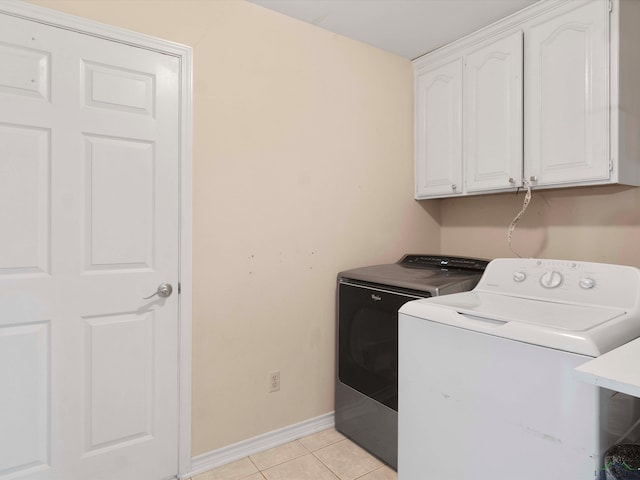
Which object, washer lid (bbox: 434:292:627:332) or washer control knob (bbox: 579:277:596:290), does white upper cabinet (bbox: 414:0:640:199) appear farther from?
washer lid (bbox: 434:292:627:332)

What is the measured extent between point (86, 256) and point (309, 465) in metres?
1.45

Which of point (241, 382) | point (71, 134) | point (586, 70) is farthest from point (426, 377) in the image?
point (71, 134)

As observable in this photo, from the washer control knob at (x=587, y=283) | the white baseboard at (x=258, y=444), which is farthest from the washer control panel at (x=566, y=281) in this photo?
the white baseboard at (x=258, y=444)

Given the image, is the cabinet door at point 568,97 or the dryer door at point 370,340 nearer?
the cabinet door at point 568,97

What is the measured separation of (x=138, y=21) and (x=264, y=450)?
218 cm

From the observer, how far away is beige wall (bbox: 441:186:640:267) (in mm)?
1971

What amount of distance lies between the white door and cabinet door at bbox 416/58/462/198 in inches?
62.2

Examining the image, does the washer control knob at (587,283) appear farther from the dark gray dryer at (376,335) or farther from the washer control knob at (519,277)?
the dark gray dryer at (376,335)

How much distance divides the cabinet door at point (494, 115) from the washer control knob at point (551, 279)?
2.14 feet

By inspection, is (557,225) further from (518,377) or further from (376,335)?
(518,377)

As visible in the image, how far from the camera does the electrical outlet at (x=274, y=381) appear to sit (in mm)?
2098

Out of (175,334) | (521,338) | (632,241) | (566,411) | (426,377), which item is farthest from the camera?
(632,241)

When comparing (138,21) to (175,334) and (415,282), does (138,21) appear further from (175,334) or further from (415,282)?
(415,282)

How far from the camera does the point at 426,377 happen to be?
4.74 ft
